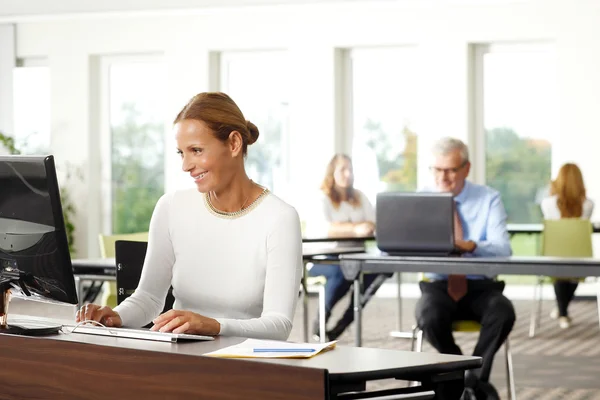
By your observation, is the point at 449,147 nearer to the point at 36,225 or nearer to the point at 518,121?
the point at 36,225

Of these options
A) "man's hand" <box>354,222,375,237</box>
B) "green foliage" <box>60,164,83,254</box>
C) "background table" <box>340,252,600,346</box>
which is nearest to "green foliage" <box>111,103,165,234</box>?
"green foliage" <box>60,164,83,254</box>

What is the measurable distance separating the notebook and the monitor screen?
9 centimetres

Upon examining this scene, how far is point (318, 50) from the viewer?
35.7 ft

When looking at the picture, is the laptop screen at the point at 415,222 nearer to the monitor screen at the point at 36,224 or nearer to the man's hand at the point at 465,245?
the man's hand at the point at 465,245

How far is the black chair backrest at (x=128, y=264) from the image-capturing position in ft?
11.9

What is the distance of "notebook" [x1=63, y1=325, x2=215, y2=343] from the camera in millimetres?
2301

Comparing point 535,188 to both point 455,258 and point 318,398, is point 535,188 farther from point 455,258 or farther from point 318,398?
point 318,398

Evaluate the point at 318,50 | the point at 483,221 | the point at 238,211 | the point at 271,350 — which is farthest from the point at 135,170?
the point at 271,350

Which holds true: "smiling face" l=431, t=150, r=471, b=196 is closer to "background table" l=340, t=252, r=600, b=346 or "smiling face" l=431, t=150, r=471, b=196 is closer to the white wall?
"background table" l=340, t=252, r=600, b=346

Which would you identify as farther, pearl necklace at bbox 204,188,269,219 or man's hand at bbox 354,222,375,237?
man's hand at bbox 354,222,375,237

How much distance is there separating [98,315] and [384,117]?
8514 millimetres

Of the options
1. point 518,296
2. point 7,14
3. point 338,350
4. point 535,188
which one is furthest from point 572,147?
point 338,350

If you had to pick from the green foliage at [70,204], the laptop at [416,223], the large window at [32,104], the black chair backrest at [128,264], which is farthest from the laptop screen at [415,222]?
the large window at [32,104]

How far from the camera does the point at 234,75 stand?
11352 millimetres
